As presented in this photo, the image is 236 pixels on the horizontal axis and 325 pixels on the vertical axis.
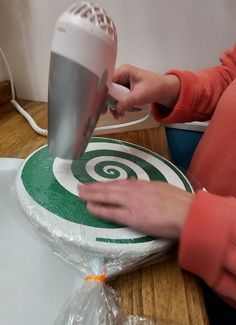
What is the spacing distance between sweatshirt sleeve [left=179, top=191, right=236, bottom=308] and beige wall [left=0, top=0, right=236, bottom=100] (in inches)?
21.2

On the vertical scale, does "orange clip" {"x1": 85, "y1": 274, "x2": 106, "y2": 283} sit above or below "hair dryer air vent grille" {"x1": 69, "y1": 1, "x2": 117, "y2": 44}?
below

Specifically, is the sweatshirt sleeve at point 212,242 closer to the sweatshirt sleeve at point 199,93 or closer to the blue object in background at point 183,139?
the sweatshirt sleeve at point 199,93

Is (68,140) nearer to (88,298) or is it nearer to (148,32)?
(88,298)

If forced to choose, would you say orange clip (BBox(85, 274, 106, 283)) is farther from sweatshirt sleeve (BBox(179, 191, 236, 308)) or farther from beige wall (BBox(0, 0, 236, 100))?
beige wall (BBox(0, 0, 236, 100))

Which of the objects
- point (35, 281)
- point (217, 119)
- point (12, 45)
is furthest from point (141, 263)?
point (12, 45)

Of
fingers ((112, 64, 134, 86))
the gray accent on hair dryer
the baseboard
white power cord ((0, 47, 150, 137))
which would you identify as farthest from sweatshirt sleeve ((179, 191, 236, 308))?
the baseboard

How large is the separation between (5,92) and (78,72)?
A: 503mm

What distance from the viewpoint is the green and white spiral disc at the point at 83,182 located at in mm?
315

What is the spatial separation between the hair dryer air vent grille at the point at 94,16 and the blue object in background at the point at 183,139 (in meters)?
0.50

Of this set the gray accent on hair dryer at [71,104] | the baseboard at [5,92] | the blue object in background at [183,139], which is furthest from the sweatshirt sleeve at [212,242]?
the baseboard at [5,92]

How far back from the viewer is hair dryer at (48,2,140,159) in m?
0.31

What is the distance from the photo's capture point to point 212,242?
0.29m

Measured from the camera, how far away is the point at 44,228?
1.07 feet

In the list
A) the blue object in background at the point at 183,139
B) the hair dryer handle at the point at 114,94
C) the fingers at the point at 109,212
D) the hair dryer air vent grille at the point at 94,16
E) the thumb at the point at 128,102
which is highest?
the hair dryer air vent grille at the point at 94,16
